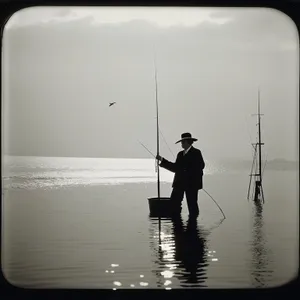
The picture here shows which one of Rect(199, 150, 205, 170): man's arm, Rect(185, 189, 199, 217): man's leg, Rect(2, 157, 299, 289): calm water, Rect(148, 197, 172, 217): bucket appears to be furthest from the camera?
Rect(148, 197, 172, 217): bucket

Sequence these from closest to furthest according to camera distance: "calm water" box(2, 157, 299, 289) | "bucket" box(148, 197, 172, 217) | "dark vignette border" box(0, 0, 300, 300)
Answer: "dark vignette border" box(0, 0, 300, 300) < "calm water" box(2, 157, 299, 289) < "bucket" box(148, 197, 172, 217)

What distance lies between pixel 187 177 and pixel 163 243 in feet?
1.48

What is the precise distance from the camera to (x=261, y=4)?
7.61ft

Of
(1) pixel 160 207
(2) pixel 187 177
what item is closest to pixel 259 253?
(2) pixel 187 177

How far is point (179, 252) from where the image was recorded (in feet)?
9.41

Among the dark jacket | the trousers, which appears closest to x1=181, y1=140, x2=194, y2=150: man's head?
the dark jacket

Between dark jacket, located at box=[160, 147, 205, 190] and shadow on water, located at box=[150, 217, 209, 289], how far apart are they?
24cm

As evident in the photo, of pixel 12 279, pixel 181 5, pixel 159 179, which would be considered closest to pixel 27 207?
pixel 12 279

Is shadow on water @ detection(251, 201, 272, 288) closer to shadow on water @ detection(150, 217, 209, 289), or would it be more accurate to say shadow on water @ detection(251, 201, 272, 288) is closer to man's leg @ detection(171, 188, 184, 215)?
shadow on water @ detection(150, 217, 209, 289)

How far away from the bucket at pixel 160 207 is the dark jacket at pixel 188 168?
21 cm

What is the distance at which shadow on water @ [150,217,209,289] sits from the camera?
2461mm
